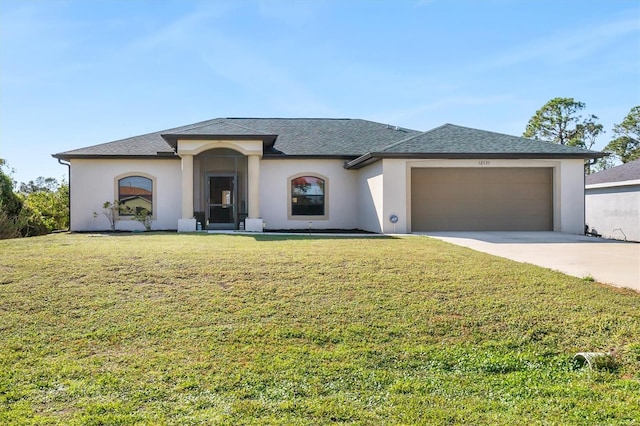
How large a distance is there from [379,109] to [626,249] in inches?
625

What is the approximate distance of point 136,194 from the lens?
728 inches

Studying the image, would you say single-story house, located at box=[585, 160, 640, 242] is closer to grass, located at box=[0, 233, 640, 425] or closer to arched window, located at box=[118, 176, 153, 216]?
grass, located at box=[0, 233, 640, 425]

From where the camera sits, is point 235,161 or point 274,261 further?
point 235,161

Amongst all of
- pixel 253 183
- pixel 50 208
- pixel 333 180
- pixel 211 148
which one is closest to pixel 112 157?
pixel 211 148

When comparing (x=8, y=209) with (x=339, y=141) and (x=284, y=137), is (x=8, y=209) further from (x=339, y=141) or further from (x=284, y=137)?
(x=339, y=141)

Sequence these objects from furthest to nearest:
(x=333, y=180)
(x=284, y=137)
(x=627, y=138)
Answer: (x=627, y=138) → (x=284, y=137) → (x=333, y=180)

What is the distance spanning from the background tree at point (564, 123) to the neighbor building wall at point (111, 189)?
33977 mm

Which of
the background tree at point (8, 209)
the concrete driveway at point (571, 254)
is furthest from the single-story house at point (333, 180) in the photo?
the concrete driveway at point (571, 254)

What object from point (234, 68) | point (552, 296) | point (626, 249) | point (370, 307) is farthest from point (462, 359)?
point (234, 68)

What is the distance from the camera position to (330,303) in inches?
243

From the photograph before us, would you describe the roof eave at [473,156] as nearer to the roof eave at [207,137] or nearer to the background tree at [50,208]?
the roof eave at [207,137]

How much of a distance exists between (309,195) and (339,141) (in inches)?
117

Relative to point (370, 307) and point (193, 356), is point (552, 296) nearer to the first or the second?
point (370, 307)

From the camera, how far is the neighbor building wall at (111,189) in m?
18.3
